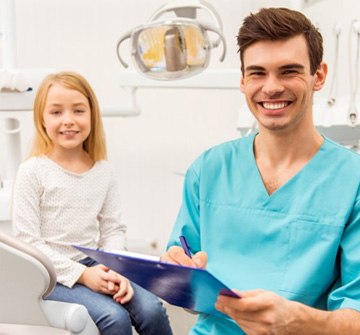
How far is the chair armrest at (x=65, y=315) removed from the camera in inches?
48.3

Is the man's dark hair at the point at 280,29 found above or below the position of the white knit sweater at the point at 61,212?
above

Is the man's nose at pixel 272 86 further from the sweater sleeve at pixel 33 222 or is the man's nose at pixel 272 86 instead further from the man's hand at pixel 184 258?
the sweater sleeve at pixel 33 222

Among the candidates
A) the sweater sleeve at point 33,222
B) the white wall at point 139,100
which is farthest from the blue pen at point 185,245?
the white wall at point 139,100

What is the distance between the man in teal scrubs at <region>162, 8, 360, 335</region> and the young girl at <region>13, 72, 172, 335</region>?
1.38ft

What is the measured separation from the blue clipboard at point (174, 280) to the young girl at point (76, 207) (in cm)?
46

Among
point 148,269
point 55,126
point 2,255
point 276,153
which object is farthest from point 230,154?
point 55,126

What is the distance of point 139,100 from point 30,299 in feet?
6.22

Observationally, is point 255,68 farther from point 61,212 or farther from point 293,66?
point 61,212

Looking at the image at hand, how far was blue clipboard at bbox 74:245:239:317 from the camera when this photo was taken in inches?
31.2

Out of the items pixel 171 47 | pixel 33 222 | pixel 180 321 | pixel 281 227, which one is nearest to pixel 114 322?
pixel 33 222

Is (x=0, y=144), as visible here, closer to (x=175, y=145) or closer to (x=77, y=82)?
(x=175, y=145)

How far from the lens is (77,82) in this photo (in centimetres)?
163

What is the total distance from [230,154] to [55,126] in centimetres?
63

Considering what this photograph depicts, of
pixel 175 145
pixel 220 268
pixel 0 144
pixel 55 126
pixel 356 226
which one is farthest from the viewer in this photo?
pixel 175 145
